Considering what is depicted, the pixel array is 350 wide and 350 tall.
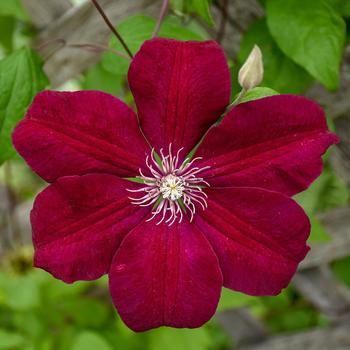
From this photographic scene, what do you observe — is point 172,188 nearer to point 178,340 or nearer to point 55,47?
point 55,47

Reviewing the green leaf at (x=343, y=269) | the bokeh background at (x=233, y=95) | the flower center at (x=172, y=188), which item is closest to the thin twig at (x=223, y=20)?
the bokeh background at (x=233, y=95)

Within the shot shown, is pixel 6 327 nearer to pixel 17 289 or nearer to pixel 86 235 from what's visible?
pixel 17 289

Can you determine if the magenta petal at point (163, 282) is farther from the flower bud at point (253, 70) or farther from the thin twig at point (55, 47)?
the thin twig at point (55, 47)

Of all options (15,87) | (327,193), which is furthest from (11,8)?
(327,193)

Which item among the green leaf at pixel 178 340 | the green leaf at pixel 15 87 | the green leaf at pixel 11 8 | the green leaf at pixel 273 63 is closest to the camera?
the green leaf at pixel 15 87

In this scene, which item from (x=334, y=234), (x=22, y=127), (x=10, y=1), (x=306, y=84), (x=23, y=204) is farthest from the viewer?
(x=23, y=204)

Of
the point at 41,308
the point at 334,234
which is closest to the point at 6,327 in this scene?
the point at 41,308
